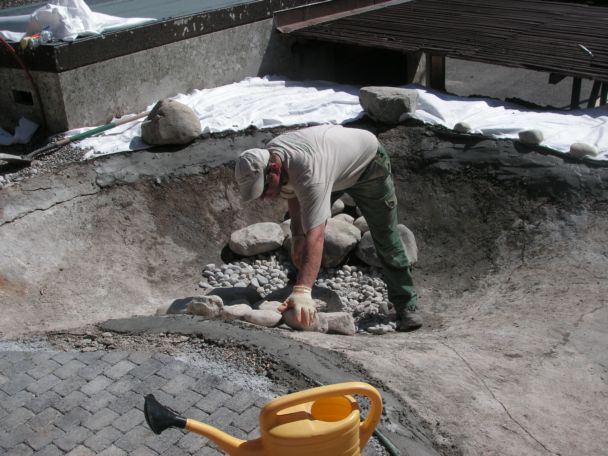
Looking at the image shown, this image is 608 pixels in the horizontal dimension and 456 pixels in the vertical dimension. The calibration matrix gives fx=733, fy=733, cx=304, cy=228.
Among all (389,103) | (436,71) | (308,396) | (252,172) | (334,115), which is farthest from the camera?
(436,71)

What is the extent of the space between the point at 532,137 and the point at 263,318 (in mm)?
3469

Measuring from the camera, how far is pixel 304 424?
109 inches

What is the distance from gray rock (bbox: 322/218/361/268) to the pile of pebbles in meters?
0.10

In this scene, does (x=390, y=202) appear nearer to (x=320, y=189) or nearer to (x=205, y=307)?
(x=320, y=189)

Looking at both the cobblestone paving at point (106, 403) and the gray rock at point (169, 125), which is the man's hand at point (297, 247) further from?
the gray rock at point (169, 125)

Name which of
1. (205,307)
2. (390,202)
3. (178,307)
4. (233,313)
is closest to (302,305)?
(233,313)

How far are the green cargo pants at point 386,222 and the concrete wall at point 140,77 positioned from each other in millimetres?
3343

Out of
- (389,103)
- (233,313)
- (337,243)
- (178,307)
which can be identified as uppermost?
(389,103)

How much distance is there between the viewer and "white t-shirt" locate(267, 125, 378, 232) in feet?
15.9

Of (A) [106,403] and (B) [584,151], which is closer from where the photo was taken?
(A) [106,403]

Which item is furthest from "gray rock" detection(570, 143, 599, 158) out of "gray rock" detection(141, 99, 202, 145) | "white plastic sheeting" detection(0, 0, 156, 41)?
"white plastic sheeting" detection(0, 0, 156, 41)

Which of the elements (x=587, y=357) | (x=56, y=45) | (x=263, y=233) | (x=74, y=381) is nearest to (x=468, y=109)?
(x=263, y=233)

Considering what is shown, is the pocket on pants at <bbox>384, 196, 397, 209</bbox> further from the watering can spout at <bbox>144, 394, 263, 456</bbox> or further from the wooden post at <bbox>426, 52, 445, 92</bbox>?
the wooden post at <bbox>426, 52, 445, 92</bbox>

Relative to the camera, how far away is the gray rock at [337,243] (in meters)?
6.71
